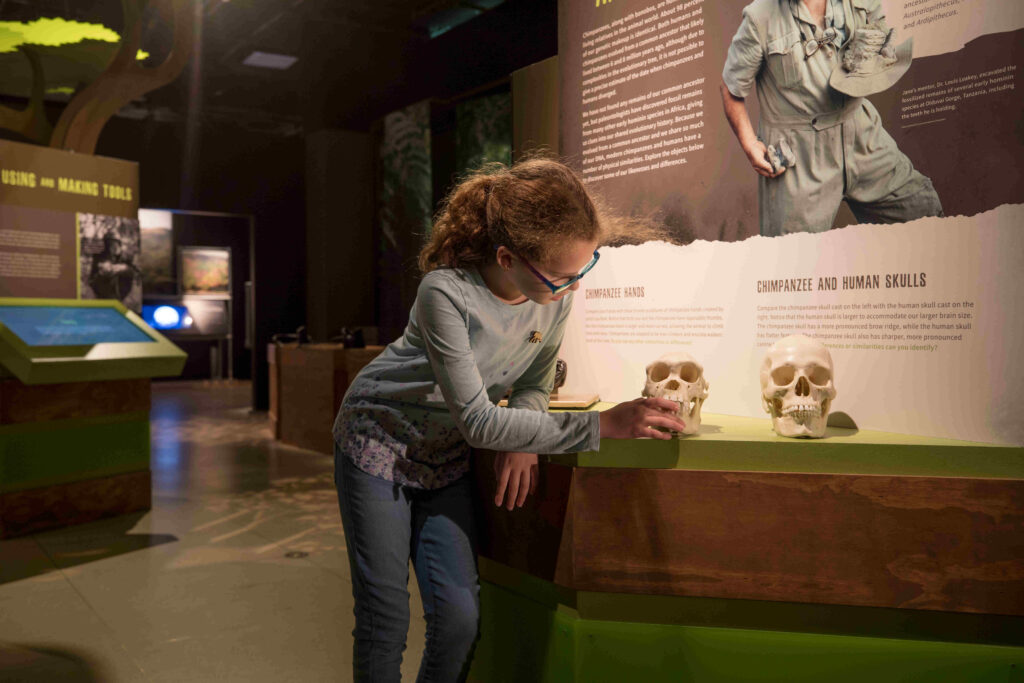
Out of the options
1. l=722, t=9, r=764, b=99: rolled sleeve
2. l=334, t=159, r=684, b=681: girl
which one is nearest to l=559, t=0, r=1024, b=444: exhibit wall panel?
l=722, t=9, r=764, b=99: rolled sleeve

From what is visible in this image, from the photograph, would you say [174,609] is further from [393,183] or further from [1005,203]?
[393,183]

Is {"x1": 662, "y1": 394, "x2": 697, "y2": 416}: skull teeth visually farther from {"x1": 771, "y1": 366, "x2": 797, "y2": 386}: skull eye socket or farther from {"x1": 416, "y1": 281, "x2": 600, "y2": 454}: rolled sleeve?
{"x1": 416, "y1": 281, "x2": 600, "y2": 454}: rolled sleeve

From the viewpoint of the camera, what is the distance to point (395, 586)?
65.1 inches

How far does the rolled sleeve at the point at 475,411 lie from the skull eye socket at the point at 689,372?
1.40ft

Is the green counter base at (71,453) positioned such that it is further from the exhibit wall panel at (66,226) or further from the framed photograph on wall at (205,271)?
the framed photograph on wall at (205,271)

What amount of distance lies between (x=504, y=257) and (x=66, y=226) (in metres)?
4.07

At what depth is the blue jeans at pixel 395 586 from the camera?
1643mm

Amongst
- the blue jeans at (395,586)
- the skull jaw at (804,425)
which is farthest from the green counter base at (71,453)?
the skull jaw at (804,425)

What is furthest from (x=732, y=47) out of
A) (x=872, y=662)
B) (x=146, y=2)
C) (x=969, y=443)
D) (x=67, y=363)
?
(x=146, y=2)

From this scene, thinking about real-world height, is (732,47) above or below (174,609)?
above

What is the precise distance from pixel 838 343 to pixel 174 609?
104 inches

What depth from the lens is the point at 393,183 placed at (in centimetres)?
841

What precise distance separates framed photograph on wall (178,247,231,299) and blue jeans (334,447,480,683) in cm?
1330

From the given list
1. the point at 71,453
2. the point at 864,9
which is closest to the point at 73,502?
the point at 71,453
